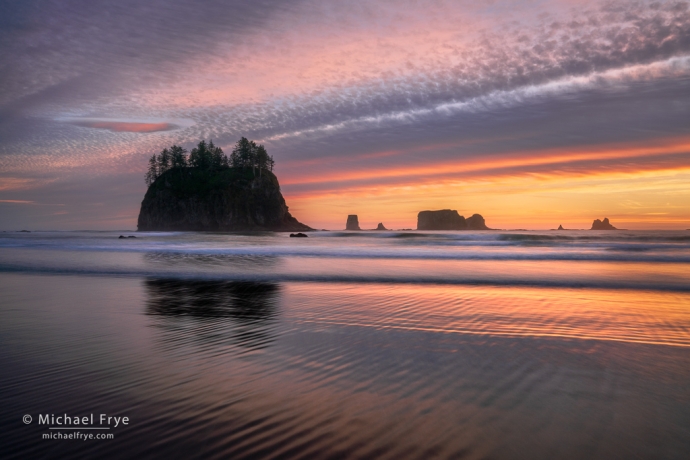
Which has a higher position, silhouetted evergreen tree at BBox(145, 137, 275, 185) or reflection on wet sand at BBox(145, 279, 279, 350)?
silhouetted evergreen tree at BBox(145, 137, 275, 185)

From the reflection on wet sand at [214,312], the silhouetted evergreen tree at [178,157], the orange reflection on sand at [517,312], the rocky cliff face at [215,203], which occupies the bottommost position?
the reflection on wet sand at [214,312]

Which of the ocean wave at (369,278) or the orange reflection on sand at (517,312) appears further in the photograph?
the ocean wave at (369,278)

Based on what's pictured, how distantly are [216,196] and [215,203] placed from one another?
2.20 metres

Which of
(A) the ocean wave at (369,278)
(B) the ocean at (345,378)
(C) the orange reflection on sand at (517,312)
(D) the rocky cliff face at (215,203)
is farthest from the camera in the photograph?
(D) the rocky cliff face at (215,203)

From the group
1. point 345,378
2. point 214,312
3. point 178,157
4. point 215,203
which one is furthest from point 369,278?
point 178,157

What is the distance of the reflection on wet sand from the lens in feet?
22.1

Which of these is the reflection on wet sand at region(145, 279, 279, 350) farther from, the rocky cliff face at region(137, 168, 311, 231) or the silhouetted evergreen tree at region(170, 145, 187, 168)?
the silhouetted evergreen tree at region(170, 145, 187, 168)

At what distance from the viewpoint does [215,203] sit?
118 meters

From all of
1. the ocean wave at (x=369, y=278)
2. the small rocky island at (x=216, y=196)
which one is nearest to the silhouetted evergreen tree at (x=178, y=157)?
the small rocky island at (x=216, y=196)

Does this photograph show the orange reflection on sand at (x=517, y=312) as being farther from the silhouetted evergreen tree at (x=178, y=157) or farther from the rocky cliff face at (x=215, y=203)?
the silhouetted evergreen tree at (x=178, y=157)

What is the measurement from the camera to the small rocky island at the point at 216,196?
117062mm

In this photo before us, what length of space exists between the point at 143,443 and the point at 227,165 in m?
136

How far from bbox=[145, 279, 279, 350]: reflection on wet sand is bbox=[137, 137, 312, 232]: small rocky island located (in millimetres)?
104207

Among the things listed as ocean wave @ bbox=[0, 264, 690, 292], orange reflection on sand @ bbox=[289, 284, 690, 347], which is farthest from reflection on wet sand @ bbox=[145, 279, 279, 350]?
ocean wave @ bbox=[0, 264, 690, 292]
